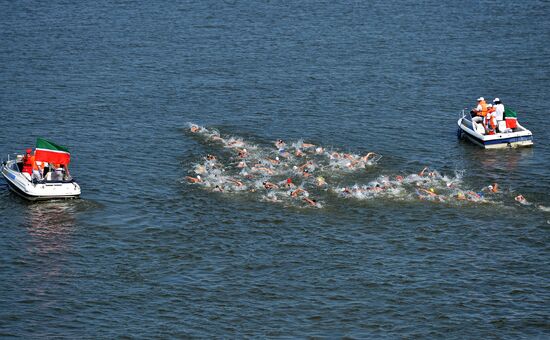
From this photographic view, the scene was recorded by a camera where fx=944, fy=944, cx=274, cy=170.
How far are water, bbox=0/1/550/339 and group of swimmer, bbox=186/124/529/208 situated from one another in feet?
3.05

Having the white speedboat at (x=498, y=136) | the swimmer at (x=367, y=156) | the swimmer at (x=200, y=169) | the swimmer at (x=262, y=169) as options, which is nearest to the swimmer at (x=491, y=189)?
the white speedboat at (x=498, y=136)

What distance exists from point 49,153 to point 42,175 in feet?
4.54

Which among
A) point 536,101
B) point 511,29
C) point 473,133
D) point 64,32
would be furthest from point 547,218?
point 64,32

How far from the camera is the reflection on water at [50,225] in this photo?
49844 millimetres

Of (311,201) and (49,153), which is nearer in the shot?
(311,201)

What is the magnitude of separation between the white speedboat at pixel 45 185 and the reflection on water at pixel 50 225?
0.60 metres

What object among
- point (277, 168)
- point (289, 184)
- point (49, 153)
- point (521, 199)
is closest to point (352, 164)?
point (277, 168)

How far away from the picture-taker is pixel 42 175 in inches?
2228

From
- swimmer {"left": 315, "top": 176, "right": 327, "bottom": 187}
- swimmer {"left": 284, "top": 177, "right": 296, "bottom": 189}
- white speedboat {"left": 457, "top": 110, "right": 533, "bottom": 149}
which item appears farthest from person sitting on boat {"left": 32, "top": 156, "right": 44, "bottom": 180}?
white speedboat {"left": 457, "top": 110, "right": 533, "bottom": 149}

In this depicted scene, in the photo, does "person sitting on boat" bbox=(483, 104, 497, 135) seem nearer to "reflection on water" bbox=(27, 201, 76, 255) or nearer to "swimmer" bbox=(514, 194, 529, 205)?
"swimmer" bbox=(514, 194, 529, 205)

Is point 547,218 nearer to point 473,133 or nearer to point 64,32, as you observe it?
point 473,133

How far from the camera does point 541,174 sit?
6006cm

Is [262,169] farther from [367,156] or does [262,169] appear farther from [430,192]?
A: [430,192]

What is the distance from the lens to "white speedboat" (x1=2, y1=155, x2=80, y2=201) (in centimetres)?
5478
